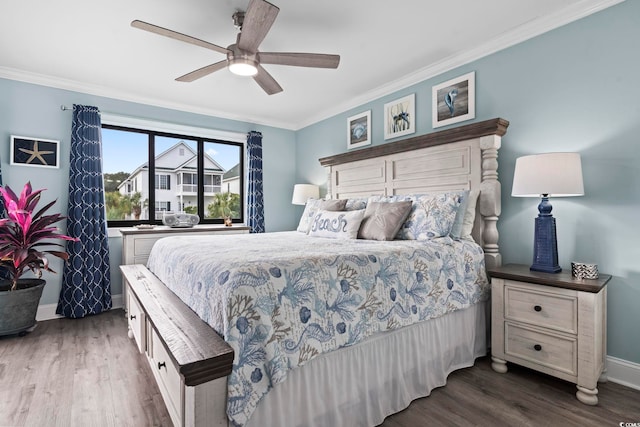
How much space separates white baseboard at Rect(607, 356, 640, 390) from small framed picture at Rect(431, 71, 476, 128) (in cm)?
208

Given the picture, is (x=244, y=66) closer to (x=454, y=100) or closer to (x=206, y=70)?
(x=206, y=70)

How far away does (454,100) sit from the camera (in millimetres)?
3041

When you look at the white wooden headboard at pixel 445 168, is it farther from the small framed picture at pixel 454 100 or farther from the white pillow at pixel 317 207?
the white pillow at pixel 317 207

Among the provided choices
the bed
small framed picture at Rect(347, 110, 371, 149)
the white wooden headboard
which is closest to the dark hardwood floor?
the bed

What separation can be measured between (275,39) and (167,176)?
2561mm

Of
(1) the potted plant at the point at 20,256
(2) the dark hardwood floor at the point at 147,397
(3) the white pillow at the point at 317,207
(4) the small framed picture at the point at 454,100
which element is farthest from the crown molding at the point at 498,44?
(1) the potted plant at the point at 20,256

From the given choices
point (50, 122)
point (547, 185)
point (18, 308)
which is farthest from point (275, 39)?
point (18, 308)

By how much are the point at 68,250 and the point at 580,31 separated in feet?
16.4

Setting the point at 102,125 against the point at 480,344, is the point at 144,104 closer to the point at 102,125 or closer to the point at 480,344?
the point at 102,125

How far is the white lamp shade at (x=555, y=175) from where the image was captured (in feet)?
6.57

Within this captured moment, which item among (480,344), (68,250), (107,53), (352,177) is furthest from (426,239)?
(68,250)

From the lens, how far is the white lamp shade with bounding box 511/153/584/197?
200cm

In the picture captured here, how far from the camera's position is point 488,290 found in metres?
2.43

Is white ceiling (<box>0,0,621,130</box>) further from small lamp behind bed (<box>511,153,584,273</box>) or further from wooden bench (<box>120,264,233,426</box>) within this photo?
wooden bench (<box>120,264,233,426</box>)
